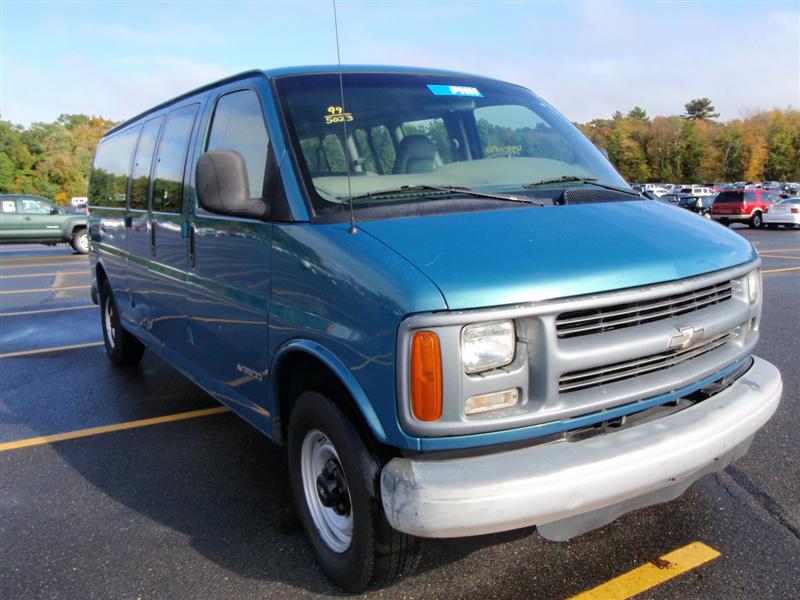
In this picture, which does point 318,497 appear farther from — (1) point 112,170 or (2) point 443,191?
(1) point 112,170

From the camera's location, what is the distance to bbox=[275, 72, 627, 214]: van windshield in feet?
10.2

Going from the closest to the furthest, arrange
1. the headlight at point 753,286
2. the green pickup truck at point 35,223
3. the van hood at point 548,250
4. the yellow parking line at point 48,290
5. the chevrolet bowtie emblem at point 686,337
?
the van hood at point 548,250 < the chevrolet bowtie emblem at point 686,337 < the headlight at point 753,286 < the yellow parking line at point 48,290 < the green pickup truck at point 35,223

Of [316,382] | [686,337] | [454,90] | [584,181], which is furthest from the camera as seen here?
[454,90]

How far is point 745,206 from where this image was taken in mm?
28500

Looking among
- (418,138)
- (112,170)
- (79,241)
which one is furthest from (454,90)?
(79,241)

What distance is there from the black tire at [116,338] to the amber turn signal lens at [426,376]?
182 inches

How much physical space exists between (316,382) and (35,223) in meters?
21.6

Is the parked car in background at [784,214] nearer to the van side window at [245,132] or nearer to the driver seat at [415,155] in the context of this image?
the driver seat at [415,155]

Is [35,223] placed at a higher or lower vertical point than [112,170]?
lower

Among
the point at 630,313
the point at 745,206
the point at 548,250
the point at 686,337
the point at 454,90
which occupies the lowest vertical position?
the point at 745,206

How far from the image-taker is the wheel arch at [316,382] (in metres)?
2.48

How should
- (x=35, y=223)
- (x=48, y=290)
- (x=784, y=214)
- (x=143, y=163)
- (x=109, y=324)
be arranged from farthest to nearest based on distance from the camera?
1. (x=784, y=214)
2. (x=35, y=223)
3. (x=48, y=290)
4. (x=109, y=324)
5. (x=143, y=163)

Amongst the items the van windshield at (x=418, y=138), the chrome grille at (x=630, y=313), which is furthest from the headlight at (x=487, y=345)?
the van windshield at (x=418, y=138)

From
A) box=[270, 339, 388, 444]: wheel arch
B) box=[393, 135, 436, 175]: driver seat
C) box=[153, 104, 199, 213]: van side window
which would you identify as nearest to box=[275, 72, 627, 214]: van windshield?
box=[393, 135, 436, 175]: driver seat
